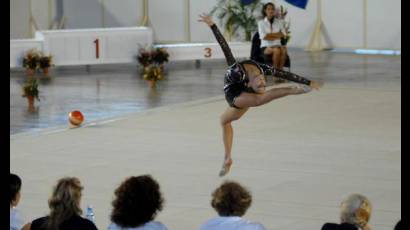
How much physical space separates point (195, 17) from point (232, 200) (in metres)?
22.7

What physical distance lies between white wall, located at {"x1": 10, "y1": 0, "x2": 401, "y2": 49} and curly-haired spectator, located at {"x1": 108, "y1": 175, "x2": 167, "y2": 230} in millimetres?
20574

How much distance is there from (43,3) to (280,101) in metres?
14.2

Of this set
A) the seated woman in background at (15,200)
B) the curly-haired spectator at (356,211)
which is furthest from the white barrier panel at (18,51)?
the curly-haired spectator at (356,211)

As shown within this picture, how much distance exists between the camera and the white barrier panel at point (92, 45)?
22.9m

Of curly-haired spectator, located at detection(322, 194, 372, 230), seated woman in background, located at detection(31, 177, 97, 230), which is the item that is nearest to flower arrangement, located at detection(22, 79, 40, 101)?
seated woman in background, located at detection(31, 177, 97, 230)

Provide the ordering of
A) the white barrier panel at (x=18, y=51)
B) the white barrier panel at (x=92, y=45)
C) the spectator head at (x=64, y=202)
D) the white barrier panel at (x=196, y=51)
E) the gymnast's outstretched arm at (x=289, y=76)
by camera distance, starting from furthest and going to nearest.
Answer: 1. the white barrier panel at (x=196, y=51)
2. the white barrier panel at (x=92, y=45)
3. the white barrier panel at (x=18, y=51)
4. the gymnast's outstretched arm at (x=289, y=76)
5. the spectator head at (x=64, y=202)

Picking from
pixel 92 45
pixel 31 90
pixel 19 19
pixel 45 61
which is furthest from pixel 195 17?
pixel 31 90

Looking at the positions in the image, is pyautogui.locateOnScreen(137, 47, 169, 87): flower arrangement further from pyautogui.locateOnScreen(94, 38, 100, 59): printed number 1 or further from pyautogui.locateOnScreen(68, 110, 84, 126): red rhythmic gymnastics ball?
pyautogui.locateOnScreen(68, 110, 84, 126): red rhythmic gymnastics ball

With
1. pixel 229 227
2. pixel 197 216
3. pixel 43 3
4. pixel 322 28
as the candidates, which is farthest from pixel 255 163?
pixel 43 3

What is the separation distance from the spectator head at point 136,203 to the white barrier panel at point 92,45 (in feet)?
Result: 54.5

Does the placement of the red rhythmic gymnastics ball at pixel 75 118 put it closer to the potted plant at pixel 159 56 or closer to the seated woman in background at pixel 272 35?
the seated woman in background at pixel 272 35

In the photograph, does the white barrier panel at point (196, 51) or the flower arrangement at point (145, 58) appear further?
the white barrier panel at point (196, 51)

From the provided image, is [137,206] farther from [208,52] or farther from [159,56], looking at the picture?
[208,52]

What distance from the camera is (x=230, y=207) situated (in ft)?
21.7
